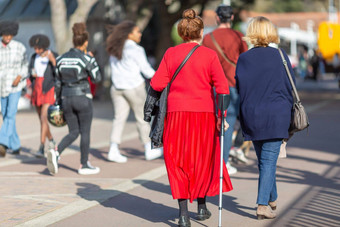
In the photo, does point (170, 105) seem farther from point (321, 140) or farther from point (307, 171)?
point (321, 140)

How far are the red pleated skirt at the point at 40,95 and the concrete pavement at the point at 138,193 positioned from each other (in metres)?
0.84

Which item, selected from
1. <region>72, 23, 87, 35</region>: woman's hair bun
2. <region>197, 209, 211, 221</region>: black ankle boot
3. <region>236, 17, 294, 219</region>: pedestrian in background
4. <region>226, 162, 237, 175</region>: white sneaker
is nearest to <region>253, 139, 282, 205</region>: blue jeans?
<region>236, 17, 294, 219</region>: pedestrian in background

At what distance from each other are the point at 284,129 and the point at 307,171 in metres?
2.96

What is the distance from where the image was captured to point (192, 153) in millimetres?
5648

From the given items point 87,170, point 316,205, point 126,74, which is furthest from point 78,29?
point 316,205

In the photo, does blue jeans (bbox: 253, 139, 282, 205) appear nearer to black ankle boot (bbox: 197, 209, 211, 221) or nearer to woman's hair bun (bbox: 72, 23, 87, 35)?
black ankle boot (bbox: 197, 209, 211, 221)

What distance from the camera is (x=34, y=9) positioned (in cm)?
2500

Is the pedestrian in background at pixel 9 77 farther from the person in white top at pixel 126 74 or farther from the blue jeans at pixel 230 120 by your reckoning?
the blue jeans at pixel 230 120

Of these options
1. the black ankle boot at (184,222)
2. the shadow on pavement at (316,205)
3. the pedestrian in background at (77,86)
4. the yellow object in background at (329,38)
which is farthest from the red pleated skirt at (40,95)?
the yellow object in background at (329,38)

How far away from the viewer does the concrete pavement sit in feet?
19.9

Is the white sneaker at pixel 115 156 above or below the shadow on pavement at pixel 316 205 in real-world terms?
below

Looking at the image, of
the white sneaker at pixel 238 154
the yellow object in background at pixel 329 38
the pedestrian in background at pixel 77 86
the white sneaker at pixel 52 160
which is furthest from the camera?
the yellow object in background at pixel 329 38

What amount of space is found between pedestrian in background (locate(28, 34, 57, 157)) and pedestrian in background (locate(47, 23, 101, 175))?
1324mm

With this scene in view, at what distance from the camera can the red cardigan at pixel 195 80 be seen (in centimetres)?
565
